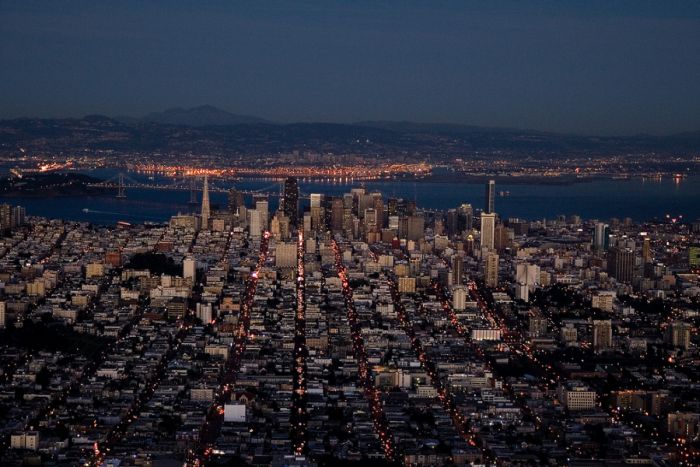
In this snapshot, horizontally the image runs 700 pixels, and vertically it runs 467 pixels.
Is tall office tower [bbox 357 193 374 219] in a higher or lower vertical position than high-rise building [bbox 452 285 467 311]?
higher

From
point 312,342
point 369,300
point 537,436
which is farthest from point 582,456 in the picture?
point 369,300

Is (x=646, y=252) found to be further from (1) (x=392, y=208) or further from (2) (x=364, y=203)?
(2) (x=364, y=203)

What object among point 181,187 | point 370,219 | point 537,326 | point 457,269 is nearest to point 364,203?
point 370,219

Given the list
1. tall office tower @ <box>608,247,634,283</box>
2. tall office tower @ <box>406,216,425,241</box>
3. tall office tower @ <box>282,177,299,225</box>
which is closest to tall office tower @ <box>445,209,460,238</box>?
tall office tower @ <box>406,216,425,241</box>

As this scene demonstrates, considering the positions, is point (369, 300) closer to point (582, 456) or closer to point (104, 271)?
point (104, 271)

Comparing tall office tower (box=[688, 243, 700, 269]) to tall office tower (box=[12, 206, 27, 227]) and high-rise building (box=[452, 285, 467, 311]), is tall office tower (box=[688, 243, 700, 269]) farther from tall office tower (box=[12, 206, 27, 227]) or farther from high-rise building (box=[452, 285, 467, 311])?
tall office tower (box=[12, 206, 27, 227])
